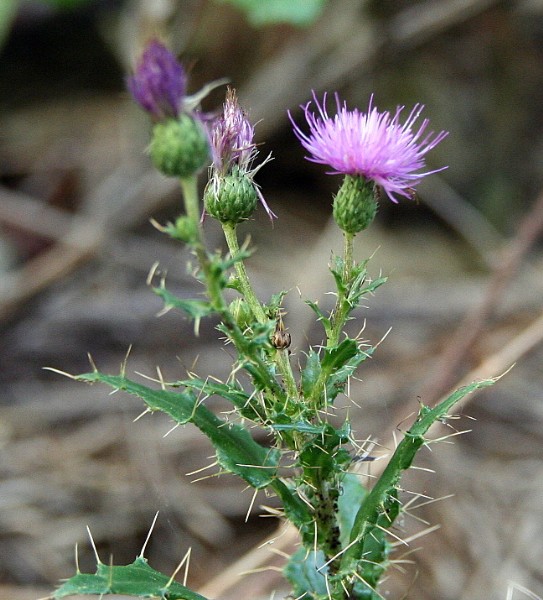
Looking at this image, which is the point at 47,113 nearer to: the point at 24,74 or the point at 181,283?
the point at 24,74

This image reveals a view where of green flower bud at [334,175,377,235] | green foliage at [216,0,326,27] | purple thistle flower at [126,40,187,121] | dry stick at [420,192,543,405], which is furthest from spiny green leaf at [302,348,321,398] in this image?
green foliage at [216,0,326,27]

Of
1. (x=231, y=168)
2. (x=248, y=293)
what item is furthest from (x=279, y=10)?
(x=248, y=293)

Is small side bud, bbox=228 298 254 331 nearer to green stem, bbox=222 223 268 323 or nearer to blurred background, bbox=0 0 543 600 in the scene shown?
green stem, bbox=222 223 268 323

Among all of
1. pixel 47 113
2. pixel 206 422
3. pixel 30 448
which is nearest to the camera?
pixel 206 422

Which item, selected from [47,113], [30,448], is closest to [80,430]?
[30,448]

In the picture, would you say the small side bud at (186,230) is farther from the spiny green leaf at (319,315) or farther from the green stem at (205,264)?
the spiny green leaf at (319,315)

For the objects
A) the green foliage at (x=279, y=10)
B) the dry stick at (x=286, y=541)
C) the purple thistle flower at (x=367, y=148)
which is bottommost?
the dry stick at (x=286, y=541)

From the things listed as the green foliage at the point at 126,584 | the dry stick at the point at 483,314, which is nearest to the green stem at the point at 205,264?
the green foliage at the point at 126,584
